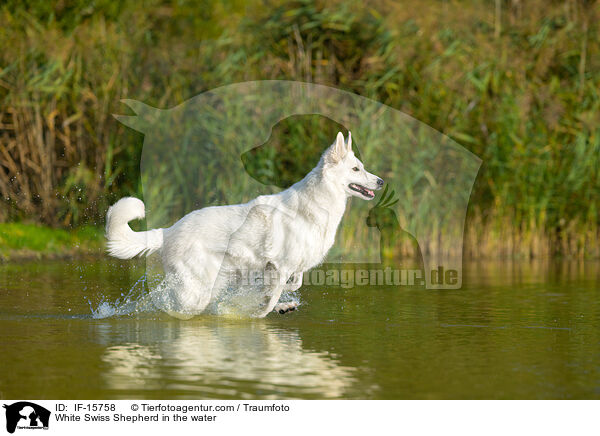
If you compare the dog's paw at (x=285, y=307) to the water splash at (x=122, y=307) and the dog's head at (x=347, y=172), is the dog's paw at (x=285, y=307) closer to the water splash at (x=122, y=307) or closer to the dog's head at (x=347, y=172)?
the dog's head at (x=347, y=172)

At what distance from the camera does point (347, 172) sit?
357 inches

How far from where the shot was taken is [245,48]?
17766 mm

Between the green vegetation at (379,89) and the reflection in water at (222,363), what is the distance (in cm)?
807

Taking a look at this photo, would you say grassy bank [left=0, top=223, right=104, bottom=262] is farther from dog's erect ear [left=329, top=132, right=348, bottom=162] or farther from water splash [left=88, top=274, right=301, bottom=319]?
dog's erect ear [left=329, top=132, right=348, bottom=162]

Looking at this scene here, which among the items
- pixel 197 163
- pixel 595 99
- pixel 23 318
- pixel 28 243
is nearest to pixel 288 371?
pixel 23 318

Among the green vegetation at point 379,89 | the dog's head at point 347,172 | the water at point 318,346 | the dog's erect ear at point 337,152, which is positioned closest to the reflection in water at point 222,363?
the water at point 318,346

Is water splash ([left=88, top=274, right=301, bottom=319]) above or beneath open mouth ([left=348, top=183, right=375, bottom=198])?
beneath

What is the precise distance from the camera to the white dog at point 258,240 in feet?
29.1

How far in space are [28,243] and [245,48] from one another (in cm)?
564
